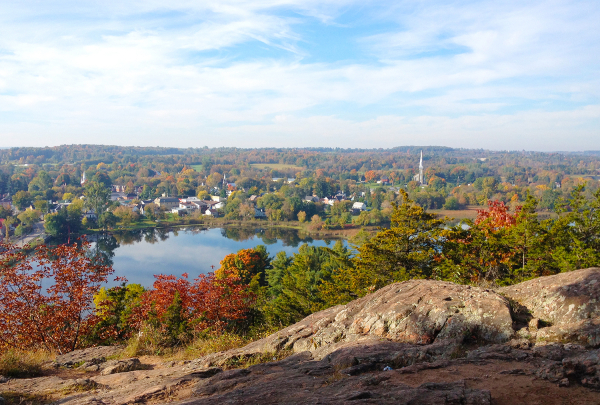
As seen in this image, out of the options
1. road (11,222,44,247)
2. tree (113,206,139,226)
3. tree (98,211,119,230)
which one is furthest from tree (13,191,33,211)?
tree (98,211,119,230)

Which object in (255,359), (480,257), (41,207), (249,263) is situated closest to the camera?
(255,359)

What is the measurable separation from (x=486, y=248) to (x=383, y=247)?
2464mm

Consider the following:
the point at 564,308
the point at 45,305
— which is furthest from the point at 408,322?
the point at 45,305

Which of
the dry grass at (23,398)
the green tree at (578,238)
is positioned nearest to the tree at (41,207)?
the dry grass at (23,398)

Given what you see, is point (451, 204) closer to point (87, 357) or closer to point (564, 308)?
point (564, 308)

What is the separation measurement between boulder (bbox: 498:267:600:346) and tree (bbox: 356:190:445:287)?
4.96 m

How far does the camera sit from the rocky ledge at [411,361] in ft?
10.3

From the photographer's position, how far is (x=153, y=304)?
10.5m

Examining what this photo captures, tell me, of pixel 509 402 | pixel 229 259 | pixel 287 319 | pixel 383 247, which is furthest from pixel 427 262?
pixel 229 259

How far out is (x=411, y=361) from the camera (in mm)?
4086

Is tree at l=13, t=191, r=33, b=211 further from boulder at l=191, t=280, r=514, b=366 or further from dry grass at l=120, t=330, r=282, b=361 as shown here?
boulder at l=191, t=280, r=514, b=366

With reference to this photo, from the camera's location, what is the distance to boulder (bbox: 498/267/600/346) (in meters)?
4.20

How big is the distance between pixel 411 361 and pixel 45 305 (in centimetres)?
760

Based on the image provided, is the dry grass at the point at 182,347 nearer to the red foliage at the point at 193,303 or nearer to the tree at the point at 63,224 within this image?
the red foliage at the point at 193,303
